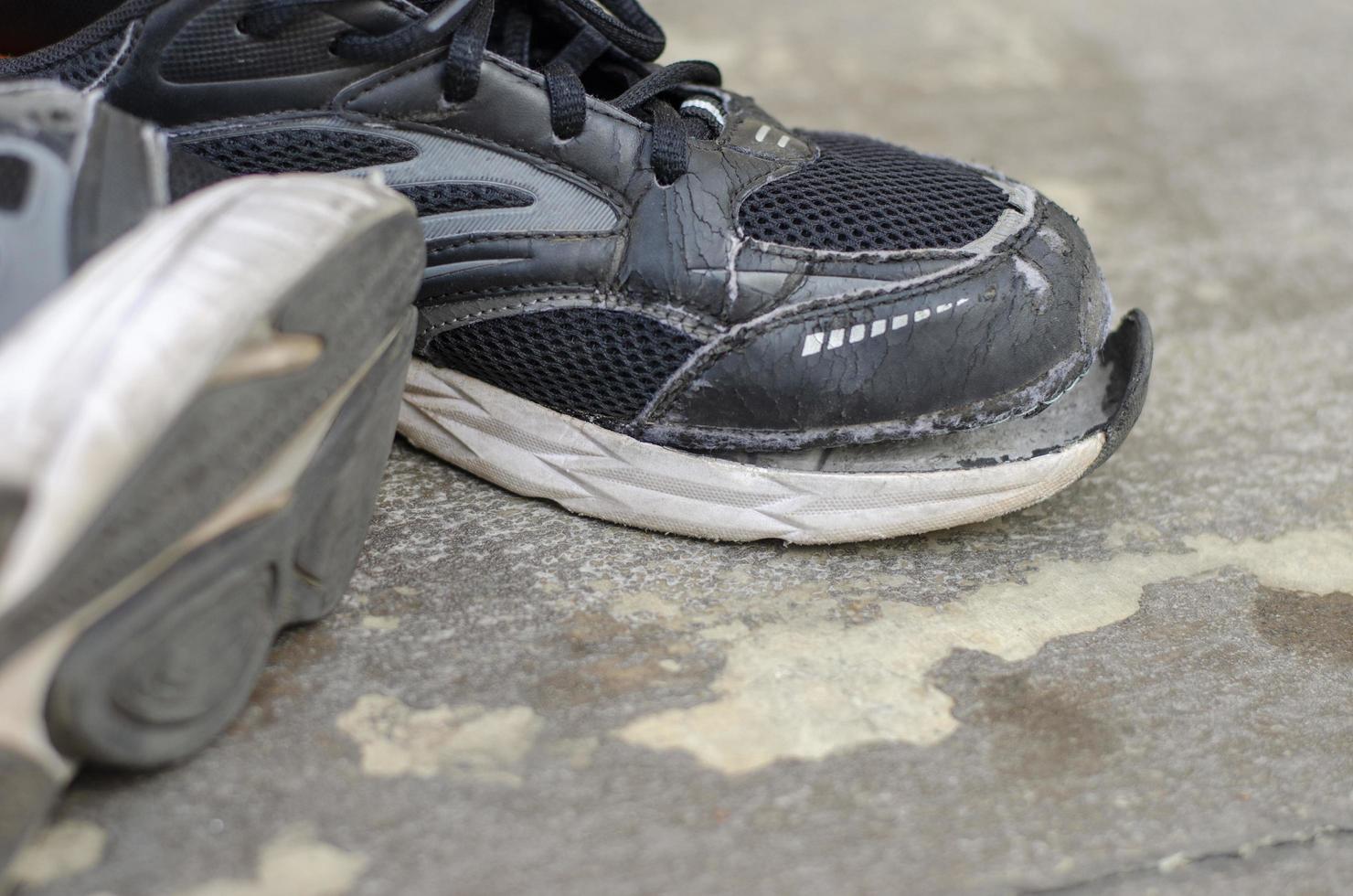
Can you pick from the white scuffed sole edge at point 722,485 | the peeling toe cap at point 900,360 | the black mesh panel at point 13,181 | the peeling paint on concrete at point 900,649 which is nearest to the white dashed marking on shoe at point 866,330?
the peeling toe cap at point 900,360

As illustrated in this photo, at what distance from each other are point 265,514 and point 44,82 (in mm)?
333

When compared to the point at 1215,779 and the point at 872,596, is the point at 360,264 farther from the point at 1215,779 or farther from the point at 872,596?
the point at 1215,779

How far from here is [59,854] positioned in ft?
2.26

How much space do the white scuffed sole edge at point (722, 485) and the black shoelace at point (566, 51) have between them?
0.25 metres

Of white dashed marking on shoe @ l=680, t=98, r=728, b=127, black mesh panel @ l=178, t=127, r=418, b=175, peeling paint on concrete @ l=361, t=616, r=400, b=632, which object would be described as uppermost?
white dashed marking on shoe @ l=680, t=98, r=728, b=127

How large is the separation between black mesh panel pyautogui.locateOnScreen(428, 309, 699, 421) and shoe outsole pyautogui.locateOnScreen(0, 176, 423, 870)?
198 millimetres

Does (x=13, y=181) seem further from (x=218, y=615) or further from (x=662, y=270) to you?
(x=662, y=270)

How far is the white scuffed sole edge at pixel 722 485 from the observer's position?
1.02 metres

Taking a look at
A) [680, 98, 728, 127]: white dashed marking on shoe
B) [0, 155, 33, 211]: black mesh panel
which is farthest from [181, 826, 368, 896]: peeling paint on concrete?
[680, 98, 728, 127]: white dashed marking on shoe

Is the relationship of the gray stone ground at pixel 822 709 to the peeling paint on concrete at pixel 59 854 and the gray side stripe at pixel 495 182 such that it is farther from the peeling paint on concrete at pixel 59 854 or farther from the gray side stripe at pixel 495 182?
the gray side stripe at pixel 495 182

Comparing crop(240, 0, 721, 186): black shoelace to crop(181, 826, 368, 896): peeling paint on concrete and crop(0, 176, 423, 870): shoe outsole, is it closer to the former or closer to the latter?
crop(0, 176, 423, 870): shoe outsole

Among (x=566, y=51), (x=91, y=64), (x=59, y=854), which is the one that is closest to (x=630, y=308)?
(x=566, y=51)

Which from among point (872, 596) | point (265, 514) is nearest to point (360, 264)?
point (265, 514)

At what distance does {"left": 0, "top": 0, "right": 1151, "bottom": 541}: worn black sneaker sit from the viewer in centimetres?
95
